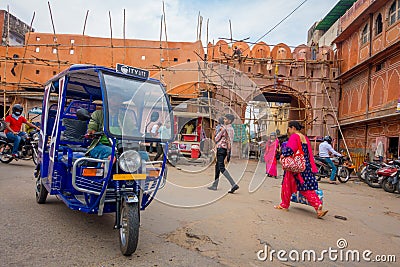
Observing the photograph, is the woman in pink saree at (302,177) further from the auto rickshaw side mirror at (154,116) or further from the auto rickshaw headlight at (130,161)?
the auto rickshaw headlight at (130,161)

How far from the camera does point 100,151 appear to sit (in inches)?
141

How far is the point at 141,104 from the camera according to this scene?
3957 millimetres

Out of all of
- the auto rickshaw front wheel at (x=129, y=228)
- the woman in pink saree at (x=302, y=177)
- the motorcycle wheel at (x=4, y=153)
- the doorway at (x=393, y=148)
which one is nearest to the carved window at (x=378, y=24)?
the doorway at (x=393, y=148)

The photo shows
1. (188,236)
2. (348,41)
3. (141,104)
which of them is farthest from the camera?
(348,41)

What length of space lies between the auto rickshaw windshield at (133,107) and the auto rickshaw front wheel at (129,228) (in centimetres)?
73

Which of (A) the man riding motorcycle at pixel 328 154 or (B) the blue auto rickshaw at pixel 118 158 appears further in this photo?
(A) the man riding motorcycle at pixel 328 154

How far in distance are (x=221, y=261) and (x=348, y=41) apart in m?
15.4

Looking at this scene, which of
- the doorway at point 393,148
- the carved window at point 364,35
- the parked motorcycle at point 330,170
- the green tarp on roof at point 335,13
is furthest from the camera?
the green tarp on roof at point 335,13

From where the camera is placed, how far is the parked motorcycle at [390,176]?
8539mm

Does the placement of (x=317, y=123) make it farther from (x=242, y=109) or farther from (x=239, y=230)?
(x=239, y=230)

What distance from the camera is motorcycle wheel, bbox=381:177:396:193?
872 cm

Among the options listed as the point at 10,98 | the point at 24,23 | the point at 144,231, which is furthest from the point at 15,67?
the point at 144,231

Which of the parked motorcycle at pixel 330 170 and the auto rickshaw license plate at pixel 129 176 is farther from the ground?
the auto rickshaw license plate at pixel 129 176

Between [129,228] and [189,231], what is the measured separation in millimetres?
1165
